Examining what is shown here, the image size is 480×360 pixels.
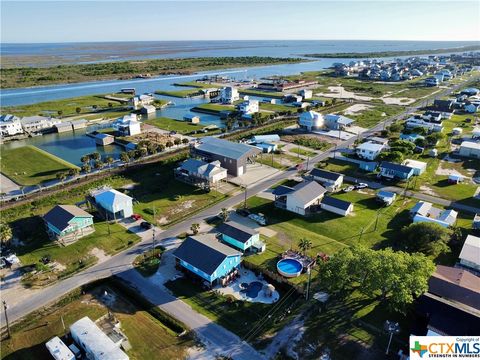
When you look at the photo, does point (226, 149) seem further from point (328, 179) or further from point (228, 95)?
point (228, 95)

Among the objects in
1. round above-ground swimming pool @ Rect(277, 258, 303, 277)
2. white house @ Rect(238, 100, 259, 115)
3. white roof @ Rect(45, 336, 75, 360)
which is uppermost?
white house @ Rect(238, 100, 259, 115)

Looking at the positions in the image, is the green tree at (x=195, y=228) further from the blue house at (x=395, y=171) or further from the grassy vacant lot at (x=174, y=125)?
the grassy vacant lot at (x=174, y=125)

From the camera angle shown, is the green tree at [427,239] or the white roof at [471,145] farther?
the white roof at [471,145]

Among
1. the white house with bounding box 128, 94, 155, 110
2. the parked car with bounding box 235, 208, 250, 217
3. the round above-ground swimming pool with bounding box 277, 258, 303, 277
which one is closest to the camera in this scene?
the round above-ground swimming pool with bounding box 277, 258, 303, 277

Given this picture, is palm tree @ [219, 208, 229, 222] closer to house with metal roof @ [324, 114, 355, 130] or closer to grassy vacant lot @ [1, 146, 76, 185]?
grassy vacant lot @ [1, 146, 76, 185]

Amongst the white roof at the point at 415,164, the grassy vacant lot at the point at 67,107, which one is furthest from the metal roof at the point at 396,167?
the grassy vacant lot at the point at 67,107

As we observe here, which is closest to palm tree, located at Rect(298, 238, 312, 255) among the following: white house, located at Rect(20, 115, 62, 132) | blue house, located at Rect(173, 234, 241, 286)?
blue house, located at Rect(173, 234, 241, 286)

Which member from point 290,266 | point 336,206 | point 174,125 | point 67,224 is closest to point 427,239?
point 336,206
